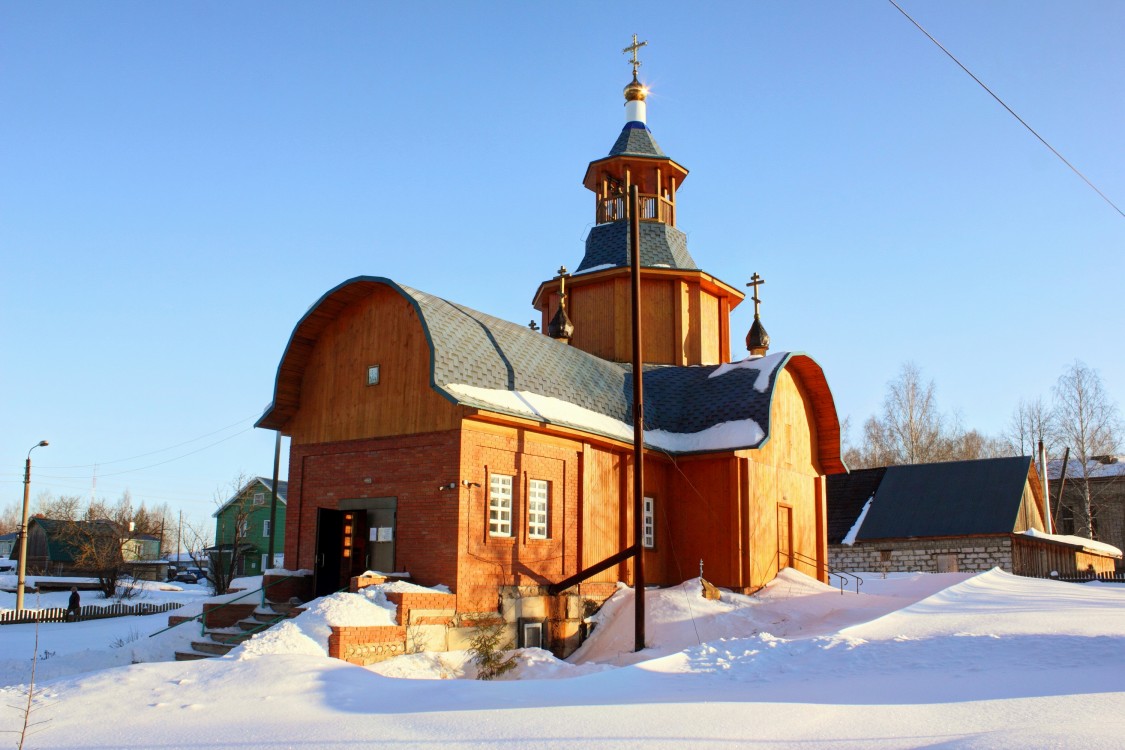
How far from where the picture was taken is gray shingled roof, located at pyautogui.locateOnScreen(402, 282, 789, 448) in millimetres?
16953

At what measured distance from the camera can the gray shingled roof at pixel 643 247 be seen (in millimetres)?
26156

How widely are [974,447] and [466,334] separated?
185ft

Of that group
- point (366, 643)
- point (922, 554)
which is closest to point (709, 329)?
point (922, 554)

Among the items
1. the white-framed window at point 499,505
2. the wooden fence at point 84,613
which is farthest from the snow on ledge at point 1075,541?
the wooden fence at point 84,613

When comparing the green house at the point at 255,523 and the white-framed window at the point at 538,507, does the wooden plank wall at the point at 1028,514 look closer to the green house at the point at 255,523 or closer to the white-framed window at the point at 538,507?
the white-framed window at the point at 538,507

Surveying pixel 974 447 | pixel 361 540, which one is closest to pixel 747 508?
pixel 361 540

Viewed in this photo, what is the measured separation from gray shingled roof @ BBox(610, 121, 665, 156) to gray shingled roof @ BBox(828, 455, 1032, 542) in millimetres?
16440

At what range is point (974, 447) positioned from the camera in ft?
215

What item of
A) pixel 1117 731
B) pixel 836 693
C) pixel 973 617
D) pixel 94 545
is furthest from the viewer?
pixel 94 545

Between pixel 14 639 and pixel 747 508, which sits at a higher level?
pixel 747 508

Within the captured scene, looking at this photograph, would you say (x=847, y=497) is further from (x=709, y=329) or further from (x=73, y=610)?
(x=73, y=610)

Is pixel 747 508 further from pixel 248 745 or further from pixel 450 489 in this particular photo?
pixel 248 745

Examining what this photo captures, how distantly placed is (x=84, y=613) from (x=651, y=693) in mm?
26007

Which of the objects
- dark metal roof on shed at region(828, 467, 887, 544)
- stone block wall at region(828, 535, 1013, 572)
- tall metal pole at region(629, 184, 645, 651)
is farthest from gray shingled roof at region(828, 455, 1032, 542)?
tall metal pole at region(629, 184, 645, 651)
